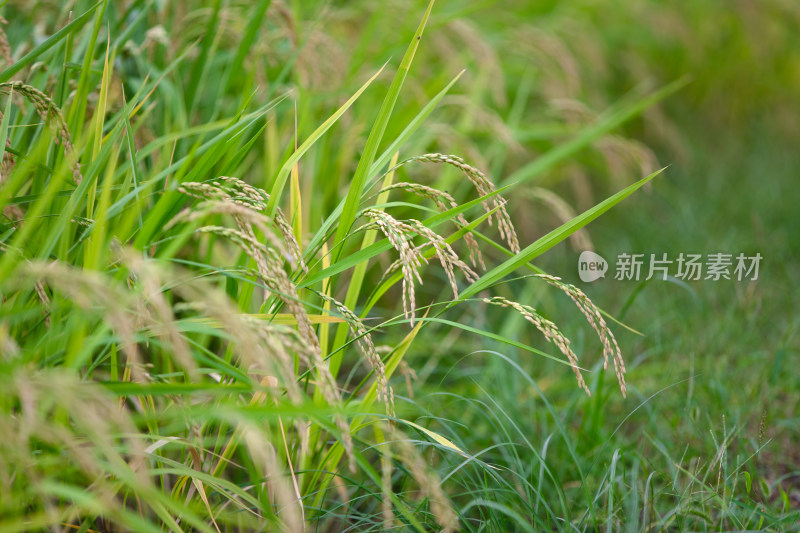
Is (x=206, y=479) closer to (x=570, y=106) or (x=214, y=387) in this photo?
(x=214, y=387)

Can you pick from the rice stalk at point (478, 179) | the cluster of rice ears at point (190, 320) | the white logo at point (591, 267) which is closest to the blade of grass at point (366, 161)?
the cluster of rice ears at point (190, 320)

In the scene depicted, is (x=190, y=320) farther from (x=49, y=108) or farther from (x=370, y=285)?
(x=370, y=285)

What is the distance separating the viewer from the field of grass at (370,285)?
97cm

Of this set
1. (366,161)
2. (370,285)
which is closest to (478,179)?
(366,161)

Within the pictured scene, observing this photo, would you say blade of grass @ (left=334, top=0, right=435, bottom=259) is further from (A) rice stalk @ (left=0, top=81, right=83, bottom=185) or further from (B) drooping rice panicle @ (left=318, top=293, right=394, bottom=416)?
(A) rice stalk @ (left=0, top=81, right=83, bottom=185)

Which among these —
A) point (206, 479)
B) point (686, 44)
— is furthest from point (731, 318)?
point (686, 44)

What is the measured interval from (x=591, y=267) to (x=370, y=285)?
101 cm

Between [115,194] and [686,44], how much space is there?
351cm

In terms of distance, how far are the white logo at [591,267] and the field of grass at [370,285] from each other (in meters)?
0.05

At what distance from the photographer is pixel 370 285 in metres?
2.55

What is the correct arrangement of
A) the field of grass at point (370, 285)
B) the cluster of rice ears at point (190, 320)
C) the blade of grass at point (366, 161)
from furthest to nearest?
1. the blade of grass at point (366, 161)
2. the field of grass at point (370, 285)
3. the cluster of rice ears at point (190, 320)

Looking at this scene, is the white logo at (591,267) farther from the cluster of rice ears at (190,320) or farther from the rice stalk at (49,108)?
the rice stalk at (49,108)

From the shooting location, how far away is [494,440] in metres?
1.62

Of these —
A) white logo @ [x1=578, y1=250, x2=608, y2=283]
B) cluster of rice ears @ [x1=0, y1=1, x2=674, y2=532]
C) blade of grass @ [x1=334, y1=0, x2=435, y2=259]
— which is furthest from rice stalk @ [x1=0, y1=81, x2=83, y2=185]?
white logo @ [x1=578, y1=250, x2=608, y2=283]
